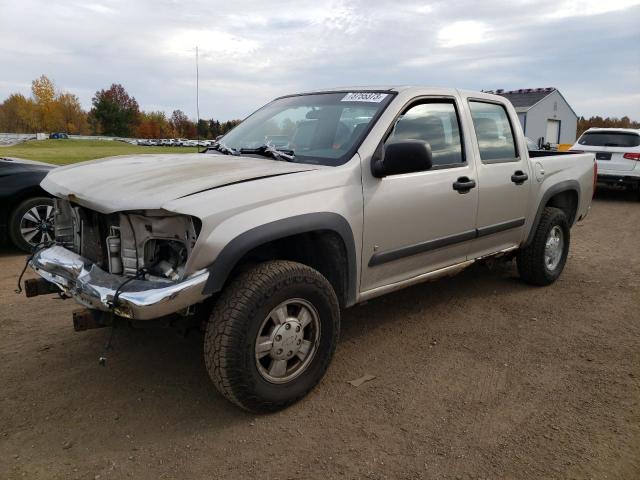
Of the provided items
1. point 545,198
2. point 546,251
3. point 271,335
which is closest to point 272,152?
point 271,335

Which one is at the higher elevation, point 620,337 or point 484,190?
point 484,190

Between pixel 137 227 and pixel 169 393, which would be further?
pixel 169 393

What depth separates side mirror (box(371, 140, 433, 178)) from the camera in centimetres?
321

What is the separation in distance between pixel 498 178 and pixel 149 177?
9.24 ft

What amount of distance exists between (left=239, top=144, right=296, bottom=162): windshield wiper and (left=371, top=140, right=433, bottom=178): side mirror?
0.59 meters

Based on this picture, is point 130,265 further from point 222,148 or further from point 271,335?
point 222,148

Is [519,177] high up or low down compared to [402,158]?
down

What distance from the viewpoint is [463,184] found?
400 cm

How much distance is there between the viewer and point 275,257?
3297mm

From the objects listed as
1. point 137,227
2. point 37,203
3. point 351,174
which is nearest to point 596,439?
point 351,174

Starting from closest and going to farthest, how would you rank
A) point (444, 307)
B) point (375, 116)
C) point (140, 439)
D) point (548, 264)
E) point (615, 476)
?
point (615, 476)
point (140, 439)
point (375, 116)
point (444, 307)
point (548, 264)

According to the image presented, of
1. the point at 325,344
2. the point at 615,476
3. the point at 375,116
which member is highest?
the point at 375,116

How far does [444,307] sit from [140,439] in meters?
2.93

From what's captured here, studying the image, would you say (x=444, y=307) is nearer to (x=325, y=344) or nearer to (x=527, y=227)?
(x=527, y=227)
